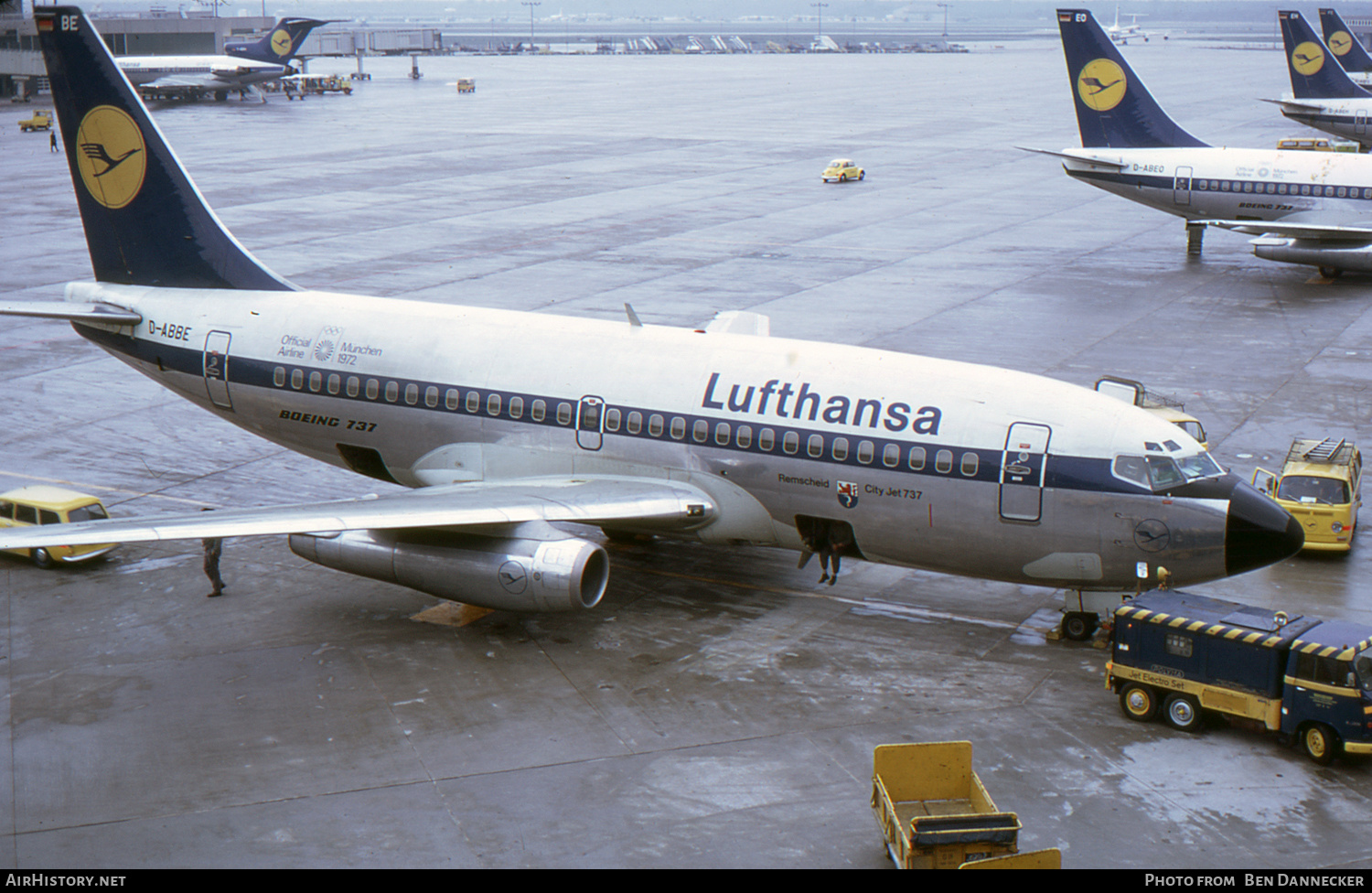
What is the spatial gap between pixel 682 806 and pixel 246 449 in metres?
20.2

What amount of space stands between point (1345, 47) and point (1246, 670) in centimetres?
9183

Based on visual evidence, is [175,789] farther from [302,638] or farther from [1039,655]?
[1039,655]

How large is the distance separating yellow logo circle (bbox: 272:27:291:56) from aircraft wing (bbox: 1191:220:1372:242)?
119 metres

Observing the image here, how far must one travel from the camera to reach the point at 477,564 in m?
22.3

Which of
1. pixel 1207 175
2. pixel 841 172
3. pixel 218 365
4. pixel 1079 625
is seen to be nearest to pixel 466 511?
pixel 218 365

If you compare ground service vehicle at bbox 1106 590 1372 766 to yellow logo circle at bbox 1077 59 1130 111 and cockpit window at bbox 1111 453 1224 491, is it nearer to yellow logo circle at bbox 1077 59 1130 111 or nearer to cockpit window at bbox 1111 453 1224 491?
cockpit window at bbox 1111 453 1224 491

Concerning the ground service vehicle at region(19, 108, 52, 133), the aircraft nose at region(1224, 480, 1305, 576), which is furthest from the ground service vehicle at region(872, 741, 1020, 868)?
the ground service vehicle at region(19, 108, 52, 133)

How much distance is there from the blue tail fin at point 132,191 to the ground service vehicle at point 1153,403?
19756mm

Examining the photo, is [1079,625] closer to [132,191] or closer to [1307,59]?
[132,191]

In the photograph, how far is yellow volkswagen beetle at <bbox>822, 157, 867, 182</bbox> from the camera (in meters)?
81.1

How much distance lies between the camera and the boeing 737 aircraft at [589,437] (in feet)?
70.7

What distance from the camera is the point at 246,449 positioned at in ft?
111

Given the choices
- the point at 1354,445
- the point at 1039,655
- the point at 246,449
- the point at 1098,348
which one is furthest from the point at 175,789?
the point at 1098,348

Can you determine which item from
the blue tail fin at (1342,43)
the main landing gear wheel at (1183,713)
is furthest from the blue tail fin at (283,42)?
the main landing gear wheel at (1183,713)
